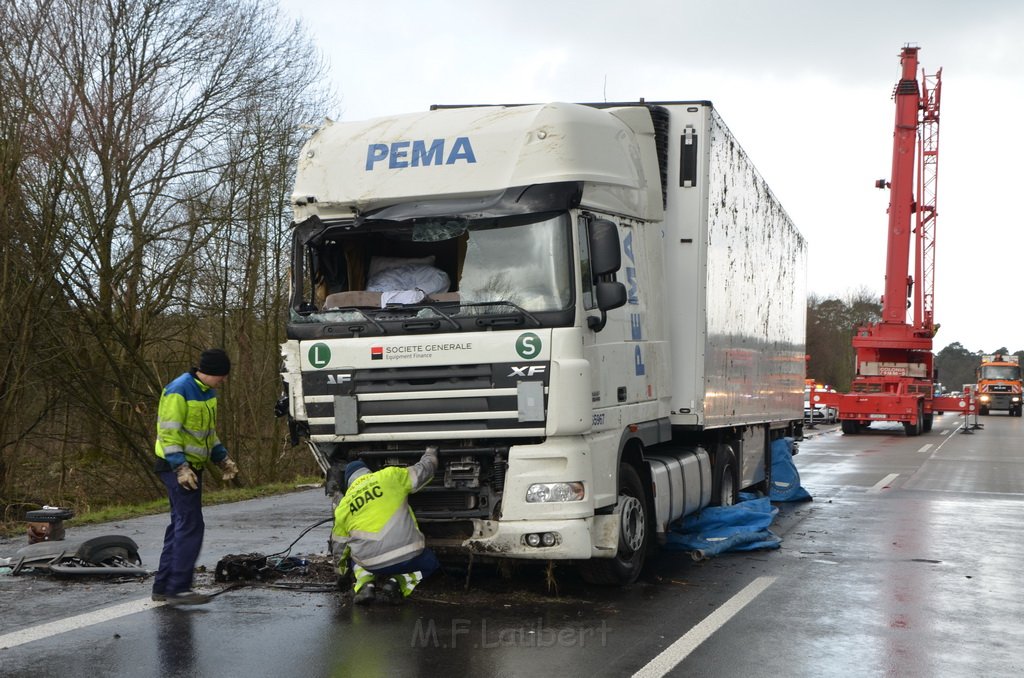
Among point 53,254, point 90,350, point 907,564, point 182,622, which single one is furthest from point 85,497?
point 907,564

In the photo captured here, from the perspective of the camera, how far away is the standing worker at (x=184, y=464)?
7531 millimetres

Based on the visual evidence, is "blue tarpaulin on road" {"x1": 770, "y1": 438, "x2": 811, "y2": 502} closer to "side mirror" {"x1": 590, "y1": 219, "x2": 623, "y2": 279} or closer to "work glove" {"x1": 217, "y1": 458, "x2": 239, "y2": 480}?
"side mirror" {"x1": 590, "y1": 219, "x2": 623, "y2": 279}

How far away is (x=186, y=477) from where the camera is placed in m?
7.43

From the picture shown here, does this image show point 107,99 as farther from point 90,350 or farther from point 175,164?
point 90,350

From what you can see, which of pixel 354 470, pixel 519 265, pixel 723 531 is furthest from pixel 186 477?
pixel 723 531

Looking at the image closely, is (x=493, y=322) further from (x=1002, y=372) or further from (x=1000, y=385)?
(x=1002, y=372)

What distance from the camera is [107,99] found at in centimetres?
1908

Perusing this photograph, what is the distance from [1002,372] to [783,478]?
159 ft

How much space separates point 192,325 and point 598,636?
1591 centimetres

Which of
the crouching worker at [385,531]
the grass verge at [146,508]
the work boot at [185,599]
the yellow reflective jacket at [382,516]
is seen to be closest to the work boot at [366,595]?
the crouching worker at [385,531]

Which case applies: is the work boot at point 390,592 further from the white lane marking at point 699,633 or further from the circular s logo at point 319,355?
the white lane marking at point 699,633

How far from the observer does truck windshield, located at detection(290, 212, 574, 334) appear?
7422mm

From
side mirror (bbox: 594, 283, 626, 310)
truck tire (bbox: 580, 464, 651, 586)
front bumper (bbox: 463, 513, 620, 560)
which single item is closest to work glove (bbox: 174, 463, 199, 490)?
front bumper (bbox: 463, 513, 620, 560)

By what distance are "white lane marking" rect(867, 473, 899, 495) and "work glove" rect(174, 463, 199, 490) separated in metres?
Result: 11.3
